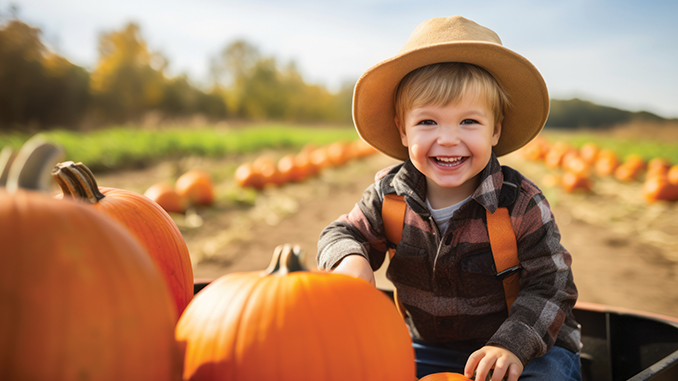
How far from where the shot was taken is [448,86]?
1.75m

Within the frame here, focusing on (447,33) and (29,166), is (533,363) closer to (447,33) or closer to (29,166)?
(447,33)

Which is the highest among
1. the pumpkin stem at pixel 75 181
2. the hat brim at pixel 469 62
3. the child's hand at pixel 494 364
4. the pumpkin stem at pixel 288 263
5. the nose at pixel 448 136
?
the hat brim at pixel 469 62

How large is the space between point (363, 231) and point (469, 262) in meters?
0.46

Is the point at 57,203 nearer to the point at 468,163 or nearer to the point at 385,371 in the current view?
the point at 385,371

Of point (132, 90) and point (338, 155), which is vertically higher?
point (132, 90)

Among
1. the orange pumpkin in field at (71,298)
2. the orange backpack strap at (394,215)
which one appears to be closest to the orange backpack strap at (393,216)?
the orange backpack strap at (394,215)

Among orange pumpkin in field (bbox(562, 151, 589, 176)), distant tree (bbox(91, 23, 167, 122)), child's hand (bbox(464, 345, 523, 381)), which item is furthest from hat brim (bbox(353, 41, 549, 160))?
distant tree (bbox(91, 23, 167, 122))

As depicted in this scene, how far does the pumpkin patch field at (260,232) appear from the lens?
32.2 inches

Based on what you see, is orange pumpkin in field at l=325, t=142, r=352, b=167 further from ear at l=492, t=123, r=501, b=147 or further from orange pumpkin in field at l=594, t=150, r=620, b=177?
ear at l=492, t=123, r=501, b=147

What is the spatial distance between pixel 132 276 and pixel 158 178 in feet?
29.0

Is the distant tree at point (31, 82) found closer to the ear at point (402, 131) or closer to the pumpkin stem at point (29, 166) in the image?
the ear at point (402, 131)

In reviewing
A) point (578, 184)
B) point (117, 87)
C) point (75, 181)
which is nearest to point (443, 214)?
point (75, 181)

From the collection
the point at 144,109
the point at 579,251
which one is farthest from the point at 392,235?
the point at 144,109

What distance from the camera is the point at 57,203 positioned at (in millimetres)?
717
